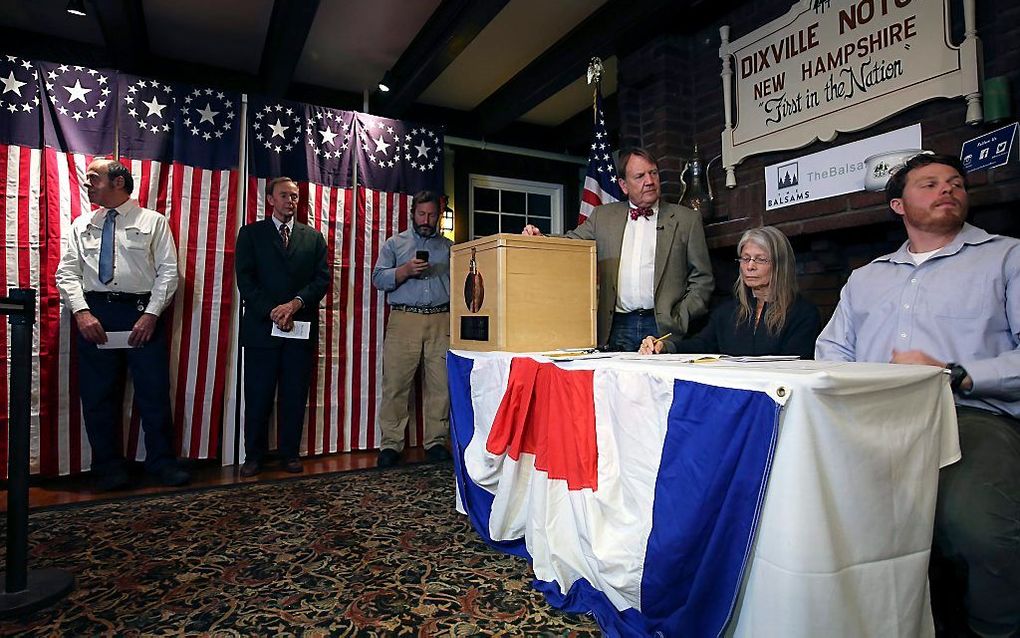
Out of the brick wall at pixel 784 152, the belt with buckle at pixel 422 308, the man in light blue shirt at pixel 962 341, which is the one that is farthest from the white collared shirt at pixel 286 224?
the man in light blue shirt at pixel 962 341

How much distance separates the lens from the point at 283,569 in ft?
6.17

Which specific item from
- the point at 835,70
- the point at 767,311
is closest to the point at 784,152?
the point at 835,70

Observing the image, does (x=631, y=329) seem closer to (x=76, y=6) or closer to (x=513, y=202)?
(x=76, y=6)

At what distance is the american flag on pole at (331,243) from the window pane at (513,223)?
1.90m

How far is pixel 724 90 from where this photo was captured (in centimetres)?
311

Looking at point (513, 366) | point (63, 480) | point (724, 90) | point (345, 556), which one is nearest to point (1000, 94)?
point (724, 90)

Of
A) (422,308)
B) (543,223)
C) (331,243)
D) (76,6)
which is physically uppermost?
(76,6)

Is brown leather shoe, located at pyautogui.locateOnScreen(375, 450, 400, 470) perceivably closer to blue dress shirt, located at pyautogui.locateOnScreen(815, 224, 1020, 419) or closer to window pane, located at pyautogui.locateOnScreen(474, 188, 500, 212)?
blue dress shirt, located at pyautogui.locateOnScreen(815, 224, 1020, 419)

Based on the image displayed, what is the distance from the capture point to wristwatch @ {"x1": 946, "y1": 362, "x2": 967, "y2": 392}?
138 centimetres

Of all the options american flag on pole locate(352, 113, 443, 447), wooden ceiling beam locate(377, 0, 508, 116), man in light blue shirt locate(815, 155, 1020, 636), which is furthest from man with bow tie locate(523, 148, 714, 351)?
american flag on pole locate(352, 113, 443, 447)

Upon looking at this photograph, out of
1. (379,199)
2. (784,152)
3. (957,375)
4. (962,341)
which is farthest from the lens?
(379,199)

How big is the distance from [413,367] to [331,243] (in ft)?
3.29

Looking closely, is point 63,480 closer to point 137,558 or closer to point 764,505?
point 137,558

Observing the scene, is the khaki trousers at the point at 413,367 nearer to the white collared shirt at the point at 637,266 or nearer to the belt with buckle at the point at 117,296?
the belt with buckle at the point at 117,296
